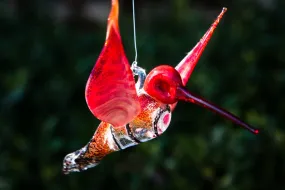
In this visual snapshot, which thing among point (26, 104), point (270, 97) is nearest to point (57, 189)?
point (26, 104)

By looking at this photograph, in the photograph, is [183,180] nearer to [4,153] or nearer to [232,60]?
[4,153]

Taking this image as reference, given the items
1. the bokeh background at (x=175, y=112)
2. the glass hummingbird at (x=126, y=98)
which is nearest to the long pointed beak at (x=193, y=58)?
the glass hummingbird at (x=126, y=98)

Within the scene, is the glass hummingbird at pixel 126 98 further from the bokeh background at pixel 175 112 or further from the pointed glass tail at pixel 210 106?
the bokeh background at pixel 175 112

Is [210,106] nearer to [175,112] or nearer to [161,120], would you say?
[161,120]

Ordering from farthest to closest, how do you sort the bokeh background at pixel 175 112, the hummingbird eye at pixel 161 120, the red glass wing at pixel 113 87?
the bokeh background at pixel 175 112
the hummingbird eye at pixel 161 120
the red glass wing at pixel 113 87

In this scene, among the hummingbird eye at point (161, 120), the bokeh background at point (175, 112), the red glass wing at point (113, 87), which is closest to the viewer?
the red glass wing at point (113, 87)

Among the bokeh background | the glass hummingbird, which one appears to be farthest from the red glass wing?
the bokeh background

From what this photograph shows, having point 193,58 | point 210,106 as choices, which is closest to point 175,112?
point 193,58
